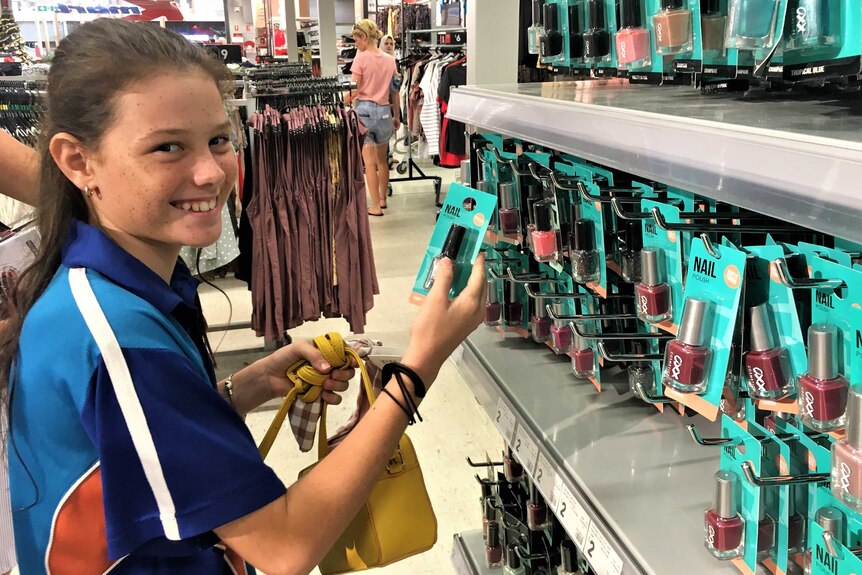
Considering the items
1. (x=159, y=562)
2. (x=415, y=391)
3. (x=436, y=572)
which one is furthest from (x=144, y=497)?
(x=436, y=572)

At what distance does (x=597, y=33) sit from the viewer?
128 cm

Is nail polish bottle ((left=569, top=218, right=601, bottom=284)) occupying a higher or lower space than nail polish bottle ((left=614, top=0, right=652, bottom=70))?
lower

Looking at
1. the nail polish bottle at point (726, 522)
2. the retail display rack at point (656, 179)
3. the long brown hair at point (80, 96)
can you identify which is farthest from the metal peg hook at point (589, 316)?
the long brown hair at point (80, 96)

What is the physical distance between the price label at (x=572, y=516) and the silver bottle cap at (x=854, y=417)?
0.44m

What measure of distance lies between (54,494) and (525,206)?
0.93 meters

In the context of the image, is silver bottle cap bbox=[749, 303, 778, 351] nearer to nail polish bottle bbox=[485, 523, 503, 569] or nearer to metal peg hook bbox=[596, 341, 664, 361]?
metal peg hook bbox=[596, 341, 664, 361]

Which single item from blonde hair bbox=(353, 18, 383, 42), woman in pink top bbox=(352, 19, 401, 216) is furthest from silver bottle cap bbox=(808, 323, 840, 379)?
blonde hair bbox=(353, 18, 383, 42)

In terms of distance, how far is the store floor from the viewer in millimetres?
2545

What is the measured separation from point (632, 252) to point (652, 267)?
3.7 inches

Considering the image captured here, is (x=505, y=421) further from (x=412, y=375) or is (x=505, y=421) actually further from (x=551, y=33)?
(x=551, y=33)

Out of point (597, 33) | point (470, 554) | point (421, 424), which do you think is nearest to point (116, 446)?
point (597, 33)

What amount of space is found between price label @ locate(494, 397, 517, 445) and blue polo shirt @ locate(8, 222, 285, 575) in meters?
0.51

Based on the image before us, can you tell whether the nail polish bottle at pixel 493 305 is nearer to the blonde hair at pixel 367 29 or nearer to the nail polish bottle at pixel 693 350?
the nail polish bottle at pixel 693 350

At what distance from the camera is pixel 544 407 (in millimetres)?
1316
